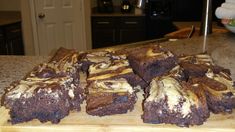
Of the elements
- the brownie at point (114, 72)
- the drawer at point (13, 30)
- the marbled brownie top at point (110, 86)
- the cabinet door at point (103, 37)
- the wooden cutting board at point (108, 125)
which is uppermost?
the brownie at point (114, 72)

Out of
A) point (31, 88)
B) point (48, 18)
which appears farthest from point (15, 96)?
point (48, 18)

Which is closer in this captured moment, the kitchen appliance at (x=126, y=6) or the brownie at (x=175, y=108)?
the brownie at (x=175, y=108)

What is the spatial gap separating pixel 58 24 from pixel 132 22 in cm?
106

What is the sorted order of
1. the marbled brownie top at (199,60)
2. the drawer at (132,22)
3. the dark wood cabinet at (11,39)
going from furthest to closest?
the drawer at (132,22), the dark wood cabinet at (11,39), the marbled brownie top at (199,60)

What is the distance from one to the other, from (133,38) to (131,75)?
143 inches

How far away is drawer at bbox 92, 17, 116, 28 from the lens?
442 cm

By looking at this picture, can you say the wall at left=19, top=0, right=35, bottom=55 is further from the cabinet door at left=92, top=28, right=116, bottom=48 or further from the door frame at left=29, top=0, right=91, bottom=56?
the cabinet door at left=92, top=28, right=116, bottom=48

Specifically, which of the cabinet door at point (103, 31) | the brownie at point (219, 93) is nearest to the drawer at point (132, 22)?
the cabinet door at point (103, 31)

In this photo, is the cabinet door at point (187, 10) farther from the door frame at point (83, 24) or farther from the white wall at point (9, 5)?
the white wall at point (9, 5)

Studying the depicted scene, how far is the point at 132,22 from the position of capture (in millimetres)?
4422

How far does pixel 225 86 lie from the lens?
2.83 feet

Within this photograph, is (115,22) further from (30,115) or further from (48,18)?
(30,115)

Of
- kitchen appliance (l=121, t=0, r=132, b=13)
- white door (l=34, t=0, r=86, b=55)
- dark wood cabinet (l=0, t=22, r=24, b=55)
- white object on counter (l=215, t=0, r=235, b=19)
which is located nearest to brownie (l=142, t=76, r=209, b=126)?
white object on counter (l=215, t=0, r=235, b=19)

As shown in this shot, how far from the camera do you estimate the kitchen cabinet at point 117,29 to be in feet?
14.5
